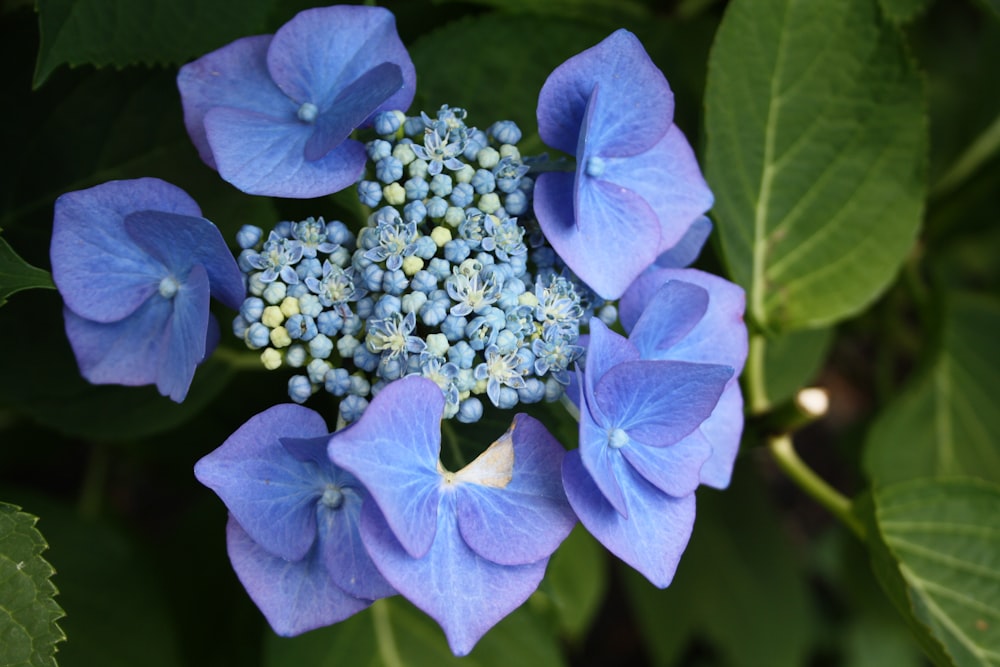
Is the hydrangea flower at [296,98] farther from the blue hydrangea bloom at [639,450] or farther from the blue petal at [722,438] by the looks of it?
the blue petal at [722,438]

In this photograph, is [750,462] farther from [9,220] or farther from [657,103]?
[9,220]

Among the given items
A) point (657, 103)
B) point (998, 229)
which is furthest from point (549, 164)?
point (998, 229)

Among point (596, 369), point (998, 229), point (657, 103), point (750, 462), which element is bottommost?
point (750, 462)

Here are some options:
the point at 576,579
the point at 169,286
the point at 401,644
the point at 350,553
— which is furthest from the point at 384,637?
the point at 169,286

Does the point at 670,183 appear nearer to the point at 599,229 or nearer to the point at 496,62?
the point at 599,229

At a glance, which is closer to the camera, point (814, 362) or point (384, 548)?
point (384, 548)

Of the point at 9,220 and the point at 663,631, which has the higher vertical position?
the point at 9,220

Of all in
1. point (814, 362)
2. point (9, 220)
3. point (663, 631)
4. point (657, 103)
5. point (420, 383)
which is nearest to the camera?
point (420, 383)

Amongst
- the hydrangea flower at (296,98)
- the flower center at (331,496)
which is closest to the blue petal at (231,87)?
the hydrangea flower at (296,98)
